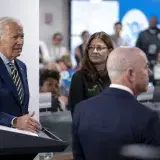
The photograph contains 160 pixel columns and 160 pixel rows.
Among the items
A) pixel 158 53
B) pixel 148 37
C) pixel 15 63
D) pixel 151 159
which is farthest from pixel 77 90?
pixel 148 37

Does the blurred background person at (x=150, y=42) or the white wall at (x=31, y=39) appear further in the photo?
the blurred background person at (x=150, y=42)

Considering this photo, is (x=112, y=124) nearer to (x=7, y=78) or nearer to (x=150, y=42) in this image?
(x=7, y=78)

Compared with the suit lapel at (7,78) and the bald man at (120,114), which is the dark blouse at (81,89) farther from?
the bald man at (120,114)

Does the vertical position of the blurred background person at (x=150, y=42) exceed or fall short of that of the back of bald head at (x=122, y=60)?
it falls short

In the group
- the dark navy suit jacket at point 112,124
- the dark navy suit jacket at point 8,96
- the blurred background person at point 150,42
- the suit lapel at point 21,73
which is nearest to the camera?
the dark navy suit jacket at point 112,124

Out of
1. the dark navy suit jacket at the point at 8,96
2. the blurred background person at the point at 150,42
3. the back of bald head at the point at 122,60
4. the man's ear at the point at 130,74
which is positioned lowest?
the blurred background person at the point at 150,42

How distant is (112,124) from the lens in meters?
2.24

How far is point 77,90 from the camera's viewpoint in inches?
142

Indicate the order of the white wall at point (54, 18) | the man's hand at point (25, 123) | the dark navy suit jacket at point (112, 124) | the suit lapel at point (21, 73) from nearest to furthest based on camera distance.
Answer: the dark navy suit jacket at point (112, 124) → the man's hand at point (25, 123) → the suit lapel at point (21, 73) → the white wall at point (54, 18)

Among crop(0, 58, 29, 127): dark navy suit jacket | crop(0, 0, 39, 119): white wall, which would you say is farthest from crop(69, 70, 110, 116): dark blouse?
crop(0, 58, 29, 127): dark navy suit jacket

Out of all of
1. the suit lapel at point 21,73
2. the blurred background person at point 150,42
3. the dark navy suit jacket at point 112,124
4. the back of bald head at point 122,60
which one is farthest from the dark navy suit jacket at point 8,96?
the blurred background person at point 150,42

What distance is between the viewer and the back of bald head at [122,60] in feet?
7.34

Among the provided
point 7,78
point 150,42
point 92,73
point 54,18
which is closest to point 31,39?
point 92,73

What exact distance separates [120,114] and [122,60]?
0.75 feet
